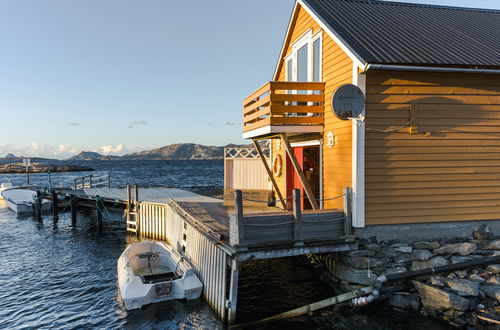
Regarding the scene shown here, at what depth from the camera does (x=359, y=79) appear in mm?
9719

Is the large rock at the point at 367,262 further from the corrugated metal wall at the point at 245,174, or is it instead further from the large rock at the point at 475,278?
the corrugated metal wall at the point at 245,174

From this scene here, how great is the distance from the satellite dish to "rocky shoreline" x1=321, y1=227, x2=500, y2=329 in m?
3.57

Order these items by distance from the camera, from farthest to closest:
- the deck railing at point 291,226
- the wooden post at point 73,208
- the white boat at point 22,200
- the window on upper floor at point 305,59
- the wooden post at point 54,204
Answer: the white boat at point 22,200
the wooden post at point 54,204
the wooden post at point 73,208
the window on upper floor at point 305,59
the deck railing at point 291,226

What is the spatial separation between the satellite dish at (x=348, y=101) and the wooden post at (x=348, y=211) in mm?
2017

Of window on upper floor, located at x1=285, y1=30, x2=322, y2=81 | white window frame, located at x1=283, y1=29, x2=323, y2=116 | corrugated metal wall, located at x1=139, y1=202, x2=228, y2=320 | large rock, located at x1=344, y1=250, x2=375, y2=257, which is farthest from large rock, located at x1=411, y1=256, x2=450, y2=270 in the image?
window on upper floor, located at x1=285, y1=30, x2=322, y2=81

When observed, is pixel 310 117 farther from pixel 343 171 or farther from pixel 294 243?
pixel 294 243

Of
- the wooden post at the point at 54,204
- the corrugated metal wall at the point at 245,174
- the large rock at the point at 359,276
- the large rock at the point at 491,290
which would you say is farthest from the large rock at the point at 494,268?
the wooden post at the point at 54,204

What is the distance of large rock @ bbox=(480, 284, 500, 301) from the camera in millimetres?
9078

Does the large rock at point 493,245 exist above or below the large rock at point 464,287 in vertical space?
above

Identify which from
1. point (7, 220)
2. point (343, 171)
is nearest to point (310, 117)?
point (343, 171)

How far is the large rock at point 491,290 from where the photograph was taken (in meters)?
9.08

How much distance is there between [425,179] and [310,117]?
3.90m

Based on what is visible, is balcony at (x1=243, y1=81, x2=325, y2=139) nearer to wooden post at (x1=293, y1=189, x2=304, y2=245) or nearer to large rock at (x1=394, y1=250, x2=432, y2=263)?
wooden post at (x1=293, y1=189, x2=304, y2=245)

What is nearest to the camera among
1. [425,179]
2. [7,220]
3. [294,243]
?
[294,243]
